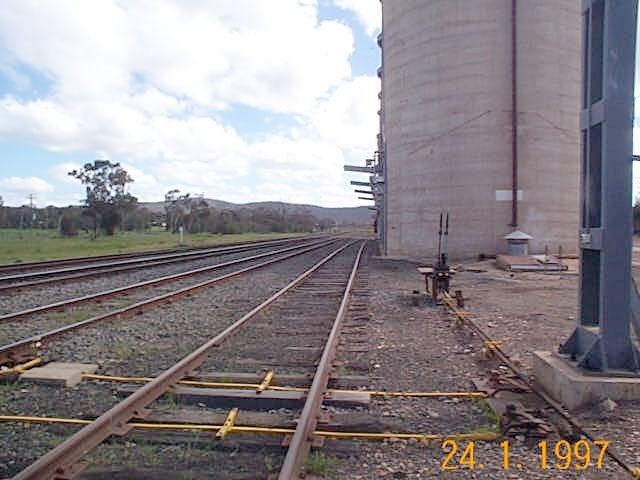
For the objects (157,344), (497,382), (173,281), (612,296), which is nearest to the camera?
(612,296)

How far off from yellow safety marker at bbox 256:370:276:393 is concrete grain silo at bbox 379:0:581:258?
67.1ft

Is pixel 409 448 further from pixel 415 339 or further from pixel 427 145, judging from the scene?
pixel 427 145

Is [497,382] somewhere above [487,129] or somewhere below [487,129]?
below

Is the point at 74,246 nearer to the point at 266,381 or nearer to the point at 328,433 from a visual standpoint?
the point at 266,381

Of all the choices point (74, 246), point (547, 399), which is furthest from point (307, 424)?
point (74, 246)

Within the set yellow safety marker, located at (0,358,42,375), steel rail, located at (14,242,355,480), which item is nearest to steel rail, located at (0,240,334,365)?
yellow safety marker, located at (0,358,42,375)

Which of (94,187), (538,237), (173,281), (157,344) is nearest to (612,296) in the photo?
(157,344)

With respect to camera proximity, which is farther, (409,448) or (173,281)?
(173,281)

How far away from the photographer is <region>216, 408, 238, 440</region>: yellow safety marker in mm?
4227

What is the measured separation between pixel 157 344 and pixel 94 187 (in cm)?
6356

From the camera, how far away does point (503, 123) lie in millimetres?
24922

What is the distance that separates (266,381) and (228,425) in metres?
1.22

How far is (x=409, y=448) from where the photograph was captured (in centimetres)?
413

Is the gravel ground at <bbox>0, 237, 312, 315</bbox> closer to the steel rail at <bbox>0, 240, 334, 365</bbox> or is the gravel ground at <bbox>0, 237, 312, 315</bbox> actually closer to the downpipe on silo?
the steel rail at <bbox>0, 240, 334, 365</bbox>
